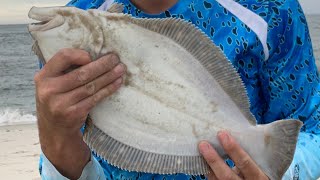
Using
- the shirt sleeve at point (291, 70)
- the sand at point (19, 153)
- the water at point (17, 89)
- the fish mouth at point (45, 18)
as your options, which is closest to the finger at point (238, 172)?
→ the shirt sleeve at point (291, 70)

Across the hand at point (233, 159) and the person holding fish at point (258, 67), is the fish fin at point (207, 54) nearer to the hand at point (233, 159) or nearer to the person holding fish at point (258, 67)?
the hand at point (233, 159)

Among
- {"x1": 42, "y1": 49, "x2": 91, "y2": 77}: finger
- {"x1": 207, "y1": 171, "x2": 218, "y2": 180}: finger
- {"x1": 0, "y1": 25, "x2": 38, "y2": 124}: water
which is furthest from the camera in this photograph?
{"x1": 0, "y1": 25, "x2": 38, "y2": 124}: water

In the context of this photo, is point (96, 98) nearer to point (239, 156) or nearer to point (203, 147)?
point (203, 147)

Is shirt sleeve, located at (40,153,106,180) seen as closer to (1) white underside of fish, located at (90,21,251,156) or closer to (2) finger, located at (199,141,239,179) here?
(1) white underside of fish, located at (90,21,251,156)

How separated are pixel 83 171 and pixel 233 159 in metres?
0.72

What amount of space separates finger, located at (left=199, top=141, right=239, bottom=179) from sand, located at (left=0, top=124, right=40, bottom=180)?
4.81 meters

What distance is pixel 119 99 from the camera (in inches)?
69.5

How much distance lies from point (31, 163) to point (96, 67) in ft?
18.2

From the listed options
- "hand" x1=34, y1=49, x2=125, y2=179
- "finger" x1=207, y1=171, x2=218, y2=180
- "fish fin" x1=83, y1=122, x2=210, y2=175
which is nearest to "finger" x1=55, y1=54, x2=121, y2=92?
"hand" x1=34, y1=49, x2=125, y2=179

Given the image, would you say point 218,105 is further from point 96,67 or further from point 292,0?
point 292,0

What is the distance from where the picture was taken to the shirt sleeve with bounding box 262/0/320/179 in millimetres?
2174

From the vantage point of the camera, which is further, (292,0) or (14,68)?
(14,68)

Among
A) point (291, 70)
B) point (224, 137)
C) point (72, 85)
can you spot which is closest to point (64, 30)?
point (72, 85)

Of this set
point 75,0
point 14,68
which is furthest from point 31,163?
point 14,68
